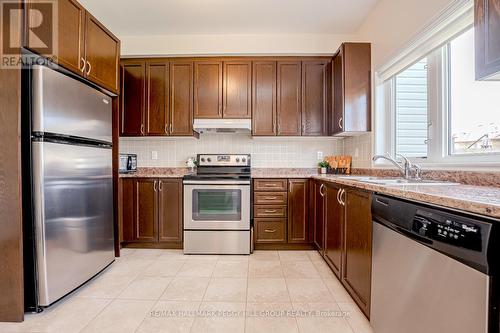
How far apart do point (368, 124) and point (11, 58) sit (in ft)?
9.91

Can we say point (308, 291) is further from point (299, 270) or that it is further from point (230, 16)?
point (230, 16)

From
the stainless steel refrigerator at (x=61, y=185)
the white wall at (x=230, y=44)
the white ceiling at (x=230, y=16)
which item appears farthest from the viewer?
the white wall at (x=230, y=44)

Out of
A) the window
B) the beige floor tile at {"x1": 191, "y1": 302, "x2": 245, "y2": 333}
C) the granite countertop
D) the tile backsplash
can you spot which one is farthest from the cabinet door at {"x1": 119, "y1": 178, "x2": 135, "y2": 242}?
the window

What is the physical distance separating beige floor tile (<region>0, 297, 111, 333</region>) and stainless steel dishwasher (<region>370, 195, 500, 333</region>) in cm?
184

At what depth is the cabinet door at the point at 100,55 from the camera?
81.9 inches

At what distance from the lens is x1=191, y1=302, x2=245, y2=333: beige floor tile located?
62.0 inches

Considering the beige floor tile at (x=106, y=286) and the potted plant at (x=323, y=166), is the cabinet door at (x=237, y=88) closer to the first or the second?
the potted plant at (x=323, y=166)

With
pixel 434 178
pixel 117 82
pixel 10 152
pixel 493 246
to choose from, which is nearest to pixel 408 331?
pixel 493 246

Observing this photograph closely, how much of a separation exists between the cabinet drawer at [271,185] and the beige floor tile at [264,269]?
2.63 feet

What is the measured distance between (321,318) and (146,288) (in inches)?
54.8

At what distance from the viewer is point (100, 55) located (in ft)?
7.34

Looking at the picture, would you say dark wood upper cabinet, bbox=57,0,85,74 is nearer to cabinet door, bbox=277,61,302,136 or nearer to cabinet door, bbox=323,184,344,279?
cabinet door, bbox=277,61,302,136

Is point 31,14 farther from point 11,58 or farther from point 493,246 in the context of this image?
point 493,246

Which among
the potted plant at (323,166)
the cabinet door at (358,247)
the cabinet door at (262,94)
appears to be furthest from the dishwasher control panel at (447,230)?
the cabinet door at (262,94)
